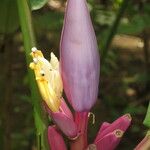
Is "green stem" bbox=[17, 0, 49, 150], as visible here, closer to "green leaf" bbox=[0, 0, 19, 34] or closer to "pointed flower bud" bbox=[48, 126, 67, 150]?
"pointed flower bud" bbox=[48, 126, 67, 150]

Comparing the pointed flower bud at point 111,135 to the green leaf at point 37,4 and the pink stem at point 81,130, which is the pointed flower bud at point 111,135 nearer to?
the pink stem at point 81,130


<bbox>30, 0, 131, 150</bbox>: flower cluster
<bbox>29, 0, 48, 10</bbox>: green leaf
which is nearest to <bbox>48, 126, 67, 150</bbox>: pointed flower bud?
<bbox>30, 0, 131, 150</bbox>: flower cluster

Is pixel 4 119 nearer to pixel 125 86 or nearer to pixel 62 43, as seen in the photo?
pixel 62 43

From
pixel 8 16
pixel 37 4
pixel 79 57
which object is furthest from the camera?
pixel 8 16

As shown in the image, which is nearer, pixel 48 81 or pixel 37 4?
pixel 48 81

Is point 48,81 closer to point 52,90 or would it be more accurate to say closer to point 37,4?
point 52,90

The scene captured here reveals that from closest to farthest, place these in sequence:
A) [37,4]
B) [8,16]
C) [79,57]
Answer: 1. [79,57]
2. [37,4]
3. [8,16]

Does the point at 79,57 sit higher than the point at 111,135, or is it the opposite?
the point at 79,57

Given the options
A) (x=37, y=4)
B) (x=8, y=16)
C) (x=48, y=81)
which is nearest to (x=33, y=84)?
(x=48, y=81)
